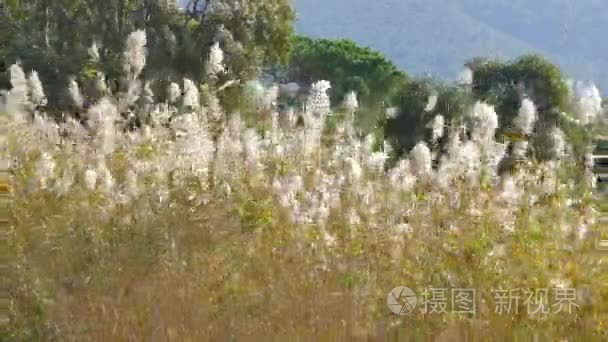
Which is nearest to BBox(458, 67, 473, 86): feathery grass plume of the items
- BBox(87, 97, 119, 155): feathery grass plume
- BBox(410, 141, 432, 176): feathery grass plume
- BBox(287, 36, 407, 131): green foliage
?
BBox(410, 141, 432, 176): feathery grass plume

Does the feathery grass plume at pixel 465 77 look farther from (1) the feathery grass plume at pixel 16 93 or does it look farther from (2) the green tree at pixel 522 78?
(2) the green tree at pixel 522 78

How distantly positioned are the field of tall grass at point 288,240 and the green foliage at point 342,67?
25655mm

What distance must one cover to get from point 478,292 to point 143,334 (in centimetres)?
97

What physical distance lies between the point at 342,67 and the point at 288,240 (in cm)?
3017

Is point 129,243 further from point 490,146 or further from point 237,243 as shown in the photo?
point 490,146


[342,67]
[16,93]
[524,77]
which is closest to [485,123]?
[16,93]

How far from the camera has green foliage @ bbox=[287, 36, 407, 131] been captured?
102ft

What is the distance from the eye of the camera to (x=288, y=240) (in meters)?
3.33

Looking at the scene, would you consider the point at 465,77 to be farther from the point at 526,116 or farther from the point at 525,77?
the point at 525,77

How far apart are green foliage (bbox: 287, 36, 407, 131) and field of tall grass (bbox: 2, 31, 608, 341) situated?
2566cm

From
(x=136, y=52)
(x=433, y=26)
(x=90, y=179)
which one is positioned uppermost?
(x=433, y=26)

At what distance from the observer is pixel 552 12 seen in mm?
38750

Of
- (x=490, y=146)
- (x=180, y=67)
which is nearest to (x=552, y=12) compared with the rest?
(x=180, y=67)

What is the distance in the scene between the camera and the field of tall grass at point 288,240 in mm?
3027
